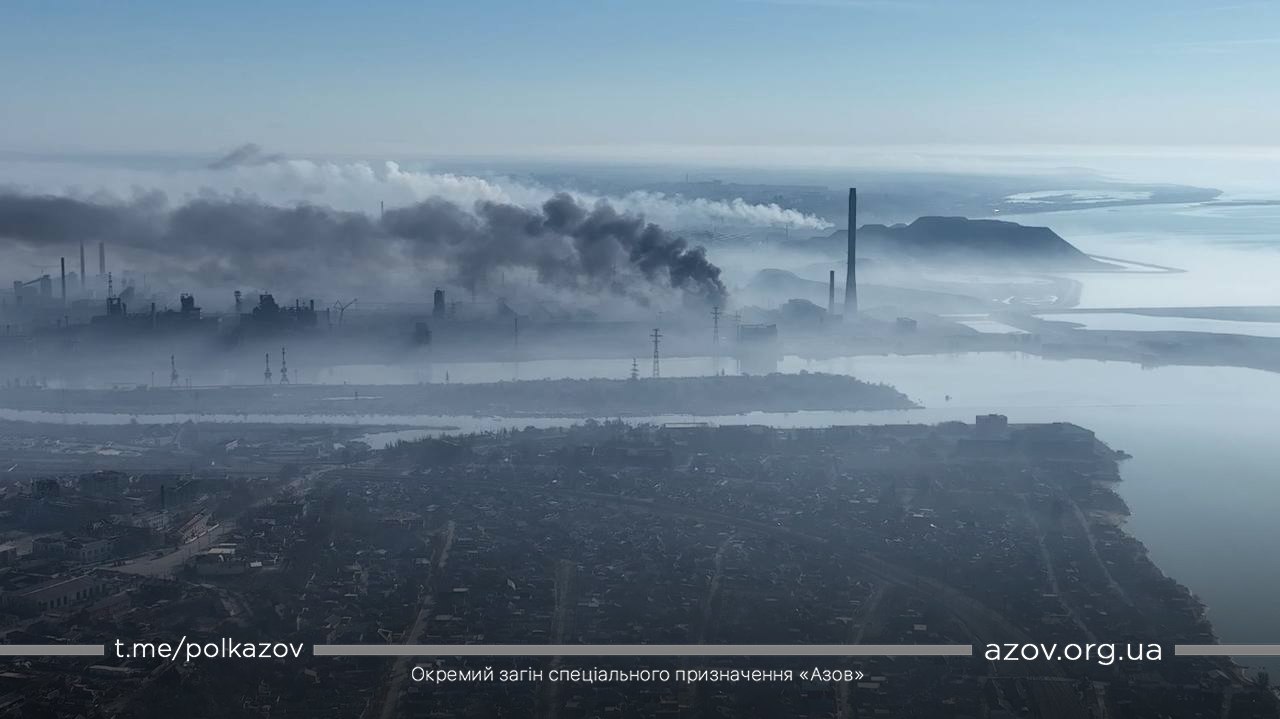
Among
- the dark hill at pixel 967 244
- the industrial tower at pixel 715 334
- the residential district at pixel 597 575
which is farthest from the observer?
the dark hill at pixel 967 244

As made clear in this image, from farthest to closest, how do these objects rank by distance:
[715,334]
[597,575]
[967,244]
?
[967,244] < [715,334] < [597,575]

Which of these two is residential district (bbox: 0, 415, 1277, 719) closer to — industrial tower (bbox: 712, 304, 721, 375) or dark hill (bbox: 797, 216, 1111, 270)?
industrial tower (bbox: 712, 304, 721, 375)

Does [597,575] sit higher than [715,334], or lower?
lower

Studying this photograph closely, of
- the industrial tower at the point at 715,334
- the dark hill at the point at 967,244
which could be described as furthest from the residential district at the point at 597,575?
the dark hill at the point at 967,244

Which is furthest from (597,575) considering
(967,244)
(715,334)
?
(967,244)

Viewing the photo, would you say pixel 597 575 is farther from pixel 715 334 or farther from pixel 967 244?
pixel 967 244

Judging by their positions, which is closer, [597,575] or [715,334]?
[597,575]

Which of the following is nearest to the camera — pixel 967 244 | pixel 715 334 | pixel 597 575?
pixel 597 575

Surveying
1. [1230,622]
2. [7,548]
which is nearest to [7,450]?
[7,548]

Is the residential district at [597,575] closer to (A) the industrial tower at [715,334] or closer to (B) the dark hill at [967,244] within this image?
(A) the industrial tower at [715,334]

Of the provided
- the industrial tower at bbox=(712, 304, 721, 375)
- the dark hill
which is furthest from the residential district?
the dark hill

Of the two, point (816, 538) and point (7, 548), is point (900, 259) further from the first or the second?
point (7, 548)
